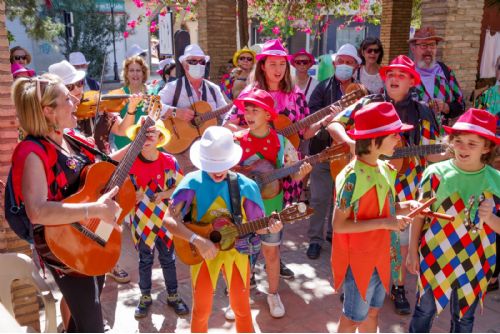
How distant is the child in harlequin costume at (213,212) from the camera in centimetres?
290

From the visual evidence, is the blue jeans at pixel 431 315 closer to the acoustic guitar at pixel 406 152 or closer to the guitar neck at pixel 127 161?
the acoustic guitar at pixel 406 152

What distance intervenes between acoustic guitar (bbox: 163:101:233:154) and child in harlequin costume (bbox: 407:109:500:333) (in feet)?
10.0

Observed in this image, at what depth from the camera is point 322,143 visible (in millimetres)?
4867

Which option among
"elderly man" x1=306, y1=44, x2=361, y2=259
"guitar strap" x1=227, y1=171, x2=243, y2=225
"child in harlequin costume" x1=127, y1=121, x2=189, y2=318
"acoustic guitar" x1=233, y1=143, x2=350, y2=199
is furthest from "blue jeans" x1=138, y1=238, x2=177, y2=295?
"elderly man" x1=306, y1=44, x2=361, y2=259

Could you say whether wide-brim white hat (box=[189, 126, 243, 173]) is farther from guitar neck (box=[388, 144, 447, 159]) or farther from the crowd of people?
guitar neck (box=[388, 144, 447, 159])

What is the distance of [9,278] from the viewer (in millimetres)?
2848

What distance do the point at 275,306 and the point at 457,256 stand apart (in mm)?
1630

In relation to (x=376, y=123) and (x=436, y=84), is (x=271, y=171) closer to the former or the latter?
(x=376, y=123)

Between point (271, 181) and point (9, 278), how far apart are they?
78.8 inches

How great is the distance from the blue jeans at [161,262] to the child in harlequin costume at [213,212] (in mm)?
961

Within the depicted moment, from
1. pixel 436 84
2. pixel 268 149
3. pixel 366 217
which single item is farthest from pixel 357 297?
pixel 436 84

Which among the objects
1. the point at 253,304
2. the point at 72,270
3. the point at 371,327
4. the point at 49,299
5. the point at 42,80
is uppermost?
the point at 42,80

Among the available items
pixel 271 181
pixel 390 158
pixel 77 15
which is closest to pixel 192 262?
pixel 271 181

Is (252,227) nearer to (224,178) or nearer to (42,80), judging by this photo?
(224,178)
